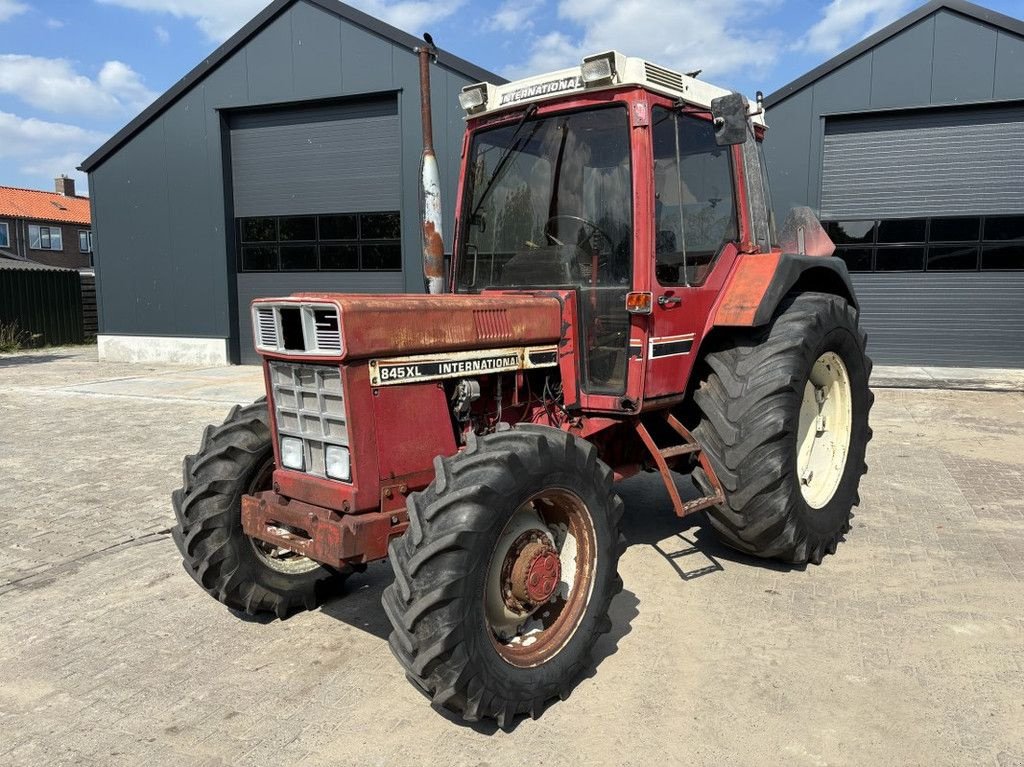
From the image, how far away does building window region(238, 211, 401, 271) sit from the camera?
13.8 metres

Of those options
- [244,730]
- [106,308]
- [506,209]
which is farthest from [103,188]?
[244,730]

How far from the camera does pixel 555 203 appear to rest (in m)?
3.83

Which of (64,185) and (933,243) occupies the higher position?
(64,185)

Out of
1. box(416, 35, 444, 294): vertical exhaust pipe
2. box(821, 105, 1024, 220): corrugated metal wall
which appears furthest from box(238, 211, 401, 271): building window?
box(416, 35, 444, 294): vertical exhaust pipe

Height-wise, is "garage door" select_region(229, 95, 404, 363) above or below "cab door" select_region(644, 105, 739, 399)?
above

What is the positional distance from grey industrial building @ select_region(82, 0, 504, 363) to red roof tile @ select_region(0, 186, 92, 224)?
1042 inches

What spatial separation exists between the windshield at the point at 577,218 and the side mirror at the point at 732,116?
16.9 inches

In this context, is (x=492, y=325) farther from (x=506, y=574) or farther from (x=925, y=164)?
(x=925, y=164)

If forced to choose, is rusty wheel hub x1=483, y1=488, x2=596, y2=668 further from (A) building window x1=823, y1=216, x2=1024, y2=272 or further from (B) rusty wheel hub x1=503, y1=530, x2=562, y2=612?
(A) building window x1=823, y1=216, x2=1024, y2=272

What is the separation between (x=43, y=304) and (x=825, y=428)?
20216mm

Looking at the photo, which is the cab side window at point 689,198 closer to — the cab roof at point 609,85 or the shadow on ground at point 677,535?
the cab roof at point 609,85

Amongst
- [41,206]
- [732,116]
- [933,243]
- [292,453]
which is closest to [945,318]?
[933,243]

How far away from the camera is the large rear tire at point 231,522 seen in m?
3.35

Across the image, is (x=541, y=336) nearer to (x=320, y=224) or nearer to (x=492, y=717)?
(x=492, y=717)
